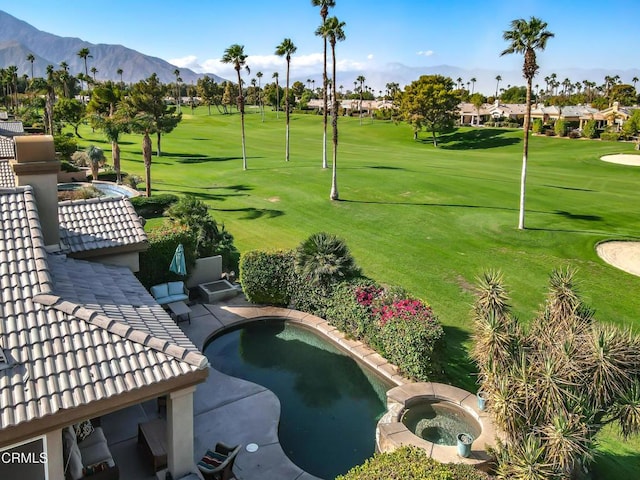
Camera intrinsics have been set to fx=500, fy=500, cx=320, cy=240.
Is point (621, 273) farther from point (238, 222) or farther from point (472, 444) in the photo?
point (238, 222)

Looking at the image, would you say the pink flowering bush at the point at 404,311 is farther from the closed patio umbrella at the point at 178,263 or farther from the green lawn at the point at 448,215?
the closed patio umbrella at the point at 178,263

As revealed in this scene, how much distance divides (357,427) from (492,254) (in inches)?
551

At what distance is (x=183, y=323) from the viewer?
16297 millimetres

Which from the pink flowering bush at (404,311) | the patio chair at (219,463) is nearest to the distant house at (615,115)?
the pink flowering bush at (404,311)

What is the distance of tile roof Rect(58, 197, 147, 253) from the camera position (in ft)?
40.7

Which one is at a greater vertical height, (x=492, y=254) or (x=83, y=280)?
(x=83, y=280)

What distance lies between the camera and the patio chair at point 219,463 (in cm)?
904

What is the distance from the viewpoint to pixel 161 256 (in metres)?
17.5

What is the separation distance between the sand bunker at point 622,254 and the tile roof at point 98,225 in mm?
19816

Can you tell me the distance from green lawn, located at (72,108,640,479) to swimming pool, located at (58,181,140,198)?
86.0 inches

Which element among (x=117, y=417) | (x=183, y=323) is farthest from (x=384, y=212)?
(x=117, y=417)

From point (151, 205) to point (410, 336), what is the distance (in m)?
22.4

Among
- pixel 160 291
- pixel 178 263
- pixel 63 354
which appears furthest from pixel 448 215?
pixel 63 354

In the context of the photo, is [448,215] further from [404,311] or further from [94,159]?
[94,159]
